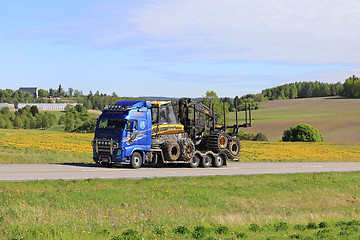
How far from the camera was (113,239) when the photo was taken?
520 inches

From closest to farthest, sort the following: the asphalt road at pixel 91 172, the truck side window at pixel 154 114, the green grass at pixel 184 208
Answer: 1. the green grass at pixel 184 208
2. the asphalt road at pixel 91 172
3. the truck side window at pixel 154 114

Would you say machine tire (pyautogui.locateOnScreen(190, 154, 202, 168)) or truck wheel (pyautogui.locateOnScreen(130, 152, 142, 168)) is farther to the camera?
machine tire (pyautogui.locateOnScreen(190, 154, 202, 168))

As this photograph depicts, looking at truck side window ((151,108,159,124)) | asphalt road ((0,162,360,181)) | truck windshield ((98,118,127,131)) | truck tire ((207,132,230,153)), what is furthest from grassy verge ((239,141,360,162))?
truck windshield ((98,118,127,131))

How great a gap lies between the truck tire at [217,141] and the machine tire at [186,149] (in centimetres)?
236

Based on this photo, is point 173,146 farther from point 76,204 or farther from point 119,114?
point 76,204

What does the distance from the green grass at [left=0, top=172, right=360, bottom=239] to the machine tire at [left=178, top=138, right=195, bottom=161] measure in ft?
14.4

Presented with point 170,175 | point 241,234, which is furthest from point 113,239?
point 170,175

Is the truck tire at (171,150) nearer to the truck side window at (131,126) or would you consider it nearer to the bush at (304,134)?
the truck side window at (131,126)

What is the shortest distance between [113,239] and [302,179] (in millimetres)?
20361

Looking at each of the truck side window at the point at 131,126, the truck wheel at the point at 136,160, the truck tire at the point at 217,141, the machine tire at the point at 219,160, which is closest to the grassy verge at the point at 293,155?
the machine tire at the point at 219,160

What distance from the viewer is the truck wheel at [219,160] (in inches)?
1344

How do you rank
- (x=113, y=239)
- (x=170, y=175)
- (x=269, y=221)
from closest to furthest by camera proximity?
(x=113, y=239), (x=269, y=221), (x=170, y=175)

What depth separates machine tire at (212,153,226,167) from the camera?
→ 3412cm

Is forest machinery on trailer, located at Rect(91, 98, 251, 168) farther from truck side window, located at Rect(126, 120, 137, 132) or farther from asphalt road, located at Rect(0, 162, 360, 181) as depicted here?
asphalt road, located at Rect(0, 162, 360, 181)
